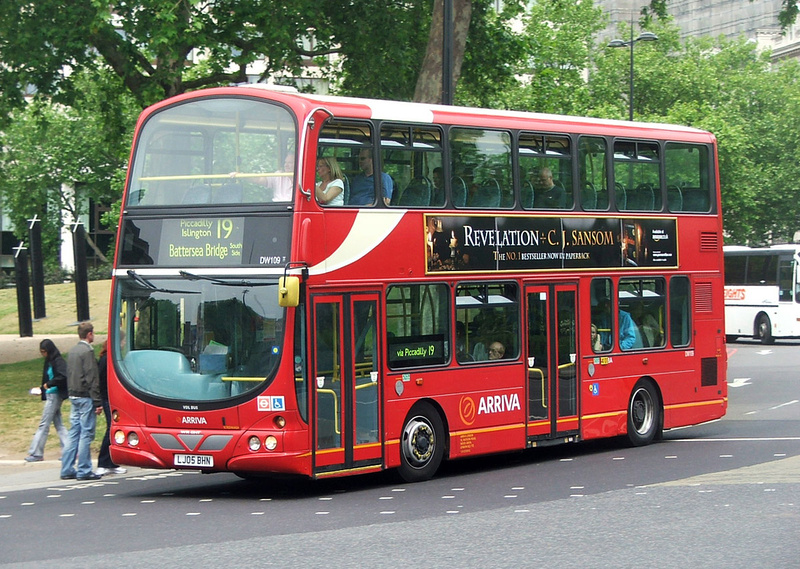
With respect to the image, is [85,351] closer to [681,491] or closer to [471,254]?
[471,254]

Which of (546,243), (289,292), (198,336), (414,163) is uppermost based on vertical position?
(414,163)

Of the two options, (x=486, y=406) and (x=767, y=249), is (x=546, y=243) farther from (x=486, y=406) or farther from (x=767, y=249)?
(x=767, y=249)

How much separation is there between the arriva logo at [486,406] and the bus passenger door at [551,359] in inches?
13.5

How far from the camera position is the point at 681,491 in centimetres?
1252

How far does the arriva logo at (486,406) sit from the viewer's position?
14641mm

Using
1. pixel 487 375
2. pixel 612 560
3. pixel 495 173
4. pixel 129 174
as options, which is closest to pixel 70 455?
pixel 129 174

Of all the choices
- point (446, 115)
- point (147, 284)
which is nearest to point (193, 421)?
point (147, 284)

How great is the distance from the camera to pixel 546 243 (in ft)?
51.9

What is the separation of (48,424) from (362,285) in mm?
4962

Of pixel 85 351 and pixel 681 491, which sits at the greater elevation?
pixel 85 351

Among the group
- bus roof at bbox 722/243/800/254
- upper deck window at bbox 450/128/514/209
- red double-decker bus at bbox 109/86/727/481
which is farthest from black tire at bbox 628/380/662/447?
bus roof at bbox 722/243/800/254

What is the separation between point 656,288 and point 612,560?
9.19m

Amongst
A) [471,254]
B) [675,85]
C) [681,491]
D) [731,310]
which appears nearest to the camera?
[681,491]

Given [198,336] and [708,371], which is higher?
[198,336]
